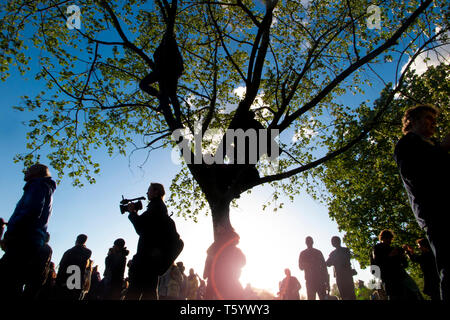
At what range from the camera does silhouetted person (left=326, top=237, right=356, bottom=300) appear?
22.8 feet

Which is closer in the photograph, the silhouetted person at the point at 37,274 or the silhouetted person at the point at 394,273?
the silhouetted person at the point at 37,274

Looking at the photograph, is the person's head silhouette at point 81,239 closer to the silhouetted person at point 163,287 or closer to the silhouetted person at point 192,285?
the silhouetted person at point 163,287

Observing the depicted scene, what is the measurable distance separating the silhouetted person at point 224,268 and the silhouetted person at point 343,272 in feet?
12.7

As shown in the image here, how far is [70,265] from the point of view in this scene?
18.9 feet

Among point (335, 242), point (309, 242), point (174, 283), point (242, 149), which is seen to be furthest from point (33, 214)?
point (335, 242)

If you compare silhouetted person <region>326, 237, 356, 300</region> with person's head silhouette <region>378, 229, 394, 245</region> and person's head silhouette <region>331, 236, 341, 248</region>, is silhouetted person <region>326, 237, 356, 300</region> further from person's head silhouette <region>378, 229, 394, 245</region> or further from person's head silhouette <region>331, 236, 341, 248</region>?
person's head silhouette <region>378, 229, 394, 245</region>

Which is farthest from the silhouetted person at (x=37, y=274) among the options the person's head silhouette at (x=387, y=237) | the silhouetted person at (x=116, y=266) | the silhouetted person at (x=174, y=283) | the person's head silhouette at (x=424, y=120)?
the person's head silhouette at (x=387, y=237)

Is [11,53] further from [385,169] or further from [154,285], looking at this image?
[385,169]

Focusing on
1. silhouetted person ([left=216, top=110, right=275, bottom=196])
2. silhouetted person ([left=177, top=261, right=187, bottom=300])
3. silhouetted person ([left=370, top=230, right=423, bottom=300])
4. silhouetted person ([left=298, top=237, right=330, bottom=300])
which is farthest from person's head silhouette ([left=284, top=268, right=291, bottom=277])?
silhouetted person ([left=216, top=110, right=275, bottom=196])

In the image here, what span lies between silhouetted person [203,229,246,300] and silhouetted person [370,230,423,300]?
2980mm

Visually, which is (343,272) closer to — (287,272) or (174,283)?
(287,272)

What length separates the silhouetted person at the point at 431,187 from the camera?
1757 millimetres

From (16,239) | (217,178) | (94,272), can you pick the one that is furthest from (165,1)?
(94,272)
